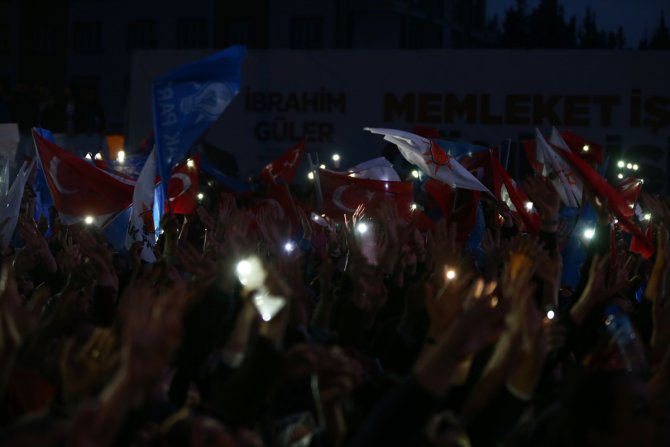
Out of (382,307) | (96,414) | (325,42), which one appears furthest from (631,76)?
A: (325,42)

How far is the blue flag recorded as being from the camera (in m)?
9.41

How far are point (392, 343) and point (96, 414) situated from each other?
7.59 ft

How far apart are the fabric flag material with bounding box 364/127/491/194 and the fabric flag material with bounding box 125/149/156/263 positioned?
212 cm

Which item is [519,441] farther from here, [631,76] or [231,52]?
[631,76]

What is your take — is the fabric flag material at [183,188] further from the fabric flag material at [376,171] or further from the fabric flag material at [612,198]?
the fabric flag material at [612,198]

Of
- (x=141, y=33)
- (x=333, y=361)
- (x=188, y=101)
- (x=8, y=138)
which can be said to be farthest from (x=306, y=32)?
(x=333, y=361)

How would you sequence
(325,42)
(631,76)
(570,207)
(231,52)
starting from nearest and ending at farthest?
(231,52)
(570,207)
(631,76)
(325,42)

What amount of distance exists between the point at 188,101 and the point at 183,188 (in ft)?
7.69

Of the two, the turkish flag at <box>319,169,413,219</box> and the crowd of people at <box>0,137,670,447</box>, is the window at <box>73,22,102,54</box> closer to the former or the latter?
the turkish flag at <box>319,169,413,219</box>

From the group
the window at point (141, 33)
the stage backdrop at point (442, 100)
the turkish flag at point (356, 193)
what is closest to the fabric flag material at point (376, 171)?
the turkish flag at point (356, 193)

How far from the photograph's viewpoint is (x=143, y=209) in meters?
9.70

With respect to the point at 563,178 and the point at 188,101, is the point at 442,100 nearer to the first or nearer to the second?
the point at 563,178

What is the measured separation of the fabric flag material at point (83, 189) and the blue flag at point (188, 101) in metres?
1.01

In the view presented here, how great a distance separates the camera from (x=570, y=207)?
1101cm
